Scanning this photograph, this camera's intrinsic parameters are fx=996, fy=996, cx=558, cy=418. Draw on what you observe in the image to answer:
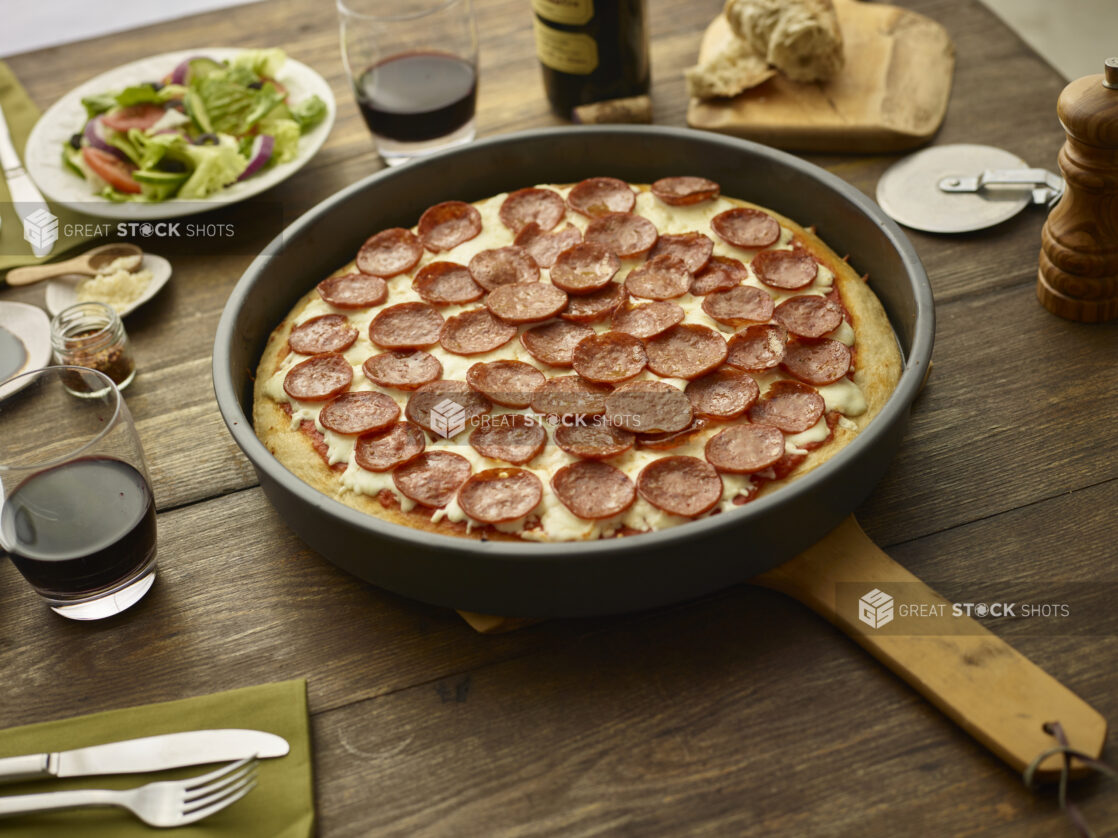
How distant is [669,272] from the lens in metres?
2.27

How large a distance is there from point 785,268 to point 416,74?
122 centimetres

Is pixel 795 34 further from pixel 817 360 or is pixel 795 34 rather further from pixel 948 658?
pixel 948 658

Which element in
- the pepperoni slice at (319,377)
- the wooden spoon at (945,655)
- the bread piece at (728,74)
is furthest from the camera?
the bread piece at (728,74)

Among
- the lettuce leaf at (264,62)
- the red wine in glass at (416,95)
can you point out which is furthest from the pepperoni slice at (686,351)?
the lettuce leaf at (264,62)

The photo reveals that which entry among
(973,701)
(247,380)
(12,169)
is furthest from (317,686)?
(12,169)

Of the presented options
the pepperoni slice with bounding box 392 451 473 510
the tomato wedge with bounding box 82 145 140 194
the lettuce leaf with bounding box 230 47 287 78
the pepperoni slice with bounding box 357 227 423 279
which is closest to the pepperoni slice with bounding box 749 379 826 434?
the pepperoni slice with bounding box 392 451 473 510

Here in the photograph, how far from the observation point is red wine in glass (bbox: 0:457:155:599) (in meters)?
1.69

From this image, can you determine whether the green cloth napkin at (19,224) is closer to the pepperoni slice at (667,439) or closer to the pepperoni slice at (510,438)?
the pepperoni slice at (510,438)

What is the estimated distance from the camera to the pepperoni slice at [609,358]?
2033mm

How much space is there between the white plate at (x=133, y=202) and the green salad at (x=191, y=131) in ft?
0.08

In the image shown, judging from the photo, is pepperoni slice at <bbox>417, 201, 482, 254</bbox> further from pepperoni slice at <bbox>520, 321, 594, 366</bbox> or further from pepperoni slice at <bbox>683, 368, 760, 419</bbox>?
pepperoni slice at <bbox>683, 368, 760, 419</bbox>

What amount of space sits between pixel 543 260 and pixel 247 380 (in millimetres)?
729

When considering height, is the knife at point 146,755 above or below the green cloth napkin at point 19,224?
below

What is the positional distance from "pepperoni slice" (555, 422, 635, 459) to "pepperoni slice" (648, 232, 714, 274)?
21.4 inches
